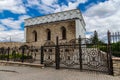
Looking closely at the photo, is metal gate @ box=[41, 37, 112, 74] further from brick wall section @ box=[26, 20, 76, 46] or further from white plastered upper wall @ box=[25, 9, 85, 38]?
white plastered upper wall @ box=[25, 9, 85, 38]

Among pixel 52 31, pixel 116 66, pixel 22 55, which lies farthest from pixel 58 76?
pixel 52 31

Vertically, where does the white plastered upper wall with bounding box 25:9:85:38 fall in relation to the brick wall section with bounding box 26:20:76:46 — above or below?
above

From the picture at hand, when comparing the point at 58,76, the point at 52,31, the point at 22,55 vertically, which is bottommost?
the point at 58,76

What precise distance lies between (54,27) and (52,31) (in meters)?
0.69

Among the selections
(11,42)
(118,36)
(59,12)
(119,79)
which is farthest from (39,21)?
(119,79)

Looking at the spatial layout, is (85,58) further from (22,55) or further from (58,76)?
(22,55)

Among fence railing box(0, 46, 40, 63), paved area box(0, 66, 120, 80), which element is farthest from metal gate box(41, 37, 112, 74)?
fence railing box(0, 46, 40, 63)

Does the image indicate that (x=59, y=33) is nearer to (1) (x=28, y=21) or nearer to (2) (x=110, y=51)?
(1) (x=28, y=21)

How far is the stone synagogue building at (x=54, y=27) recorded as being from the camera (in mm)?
20156

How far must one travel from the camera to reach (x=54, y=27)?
21922 mm

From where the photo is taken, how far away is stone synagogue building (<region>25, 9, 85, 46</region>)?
66.1 feet

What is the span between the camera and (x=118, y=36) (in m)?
8.62

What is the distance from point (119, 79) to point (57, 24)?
15.3 metres

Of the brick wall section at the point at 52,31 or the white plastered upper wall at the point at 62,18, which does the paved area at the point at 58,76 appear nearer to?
the brick wall section at the point at 52,31
